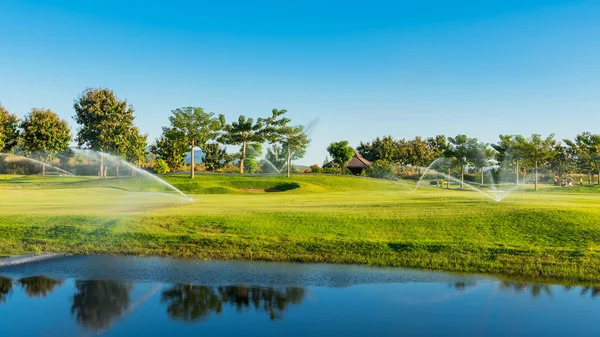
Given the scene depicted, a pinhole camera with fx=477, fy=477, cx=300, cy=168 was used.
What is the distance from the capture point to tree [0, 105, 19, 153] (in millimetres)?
79425

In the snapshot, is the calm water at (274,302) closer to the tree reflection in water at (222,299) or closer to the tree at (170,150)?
the tree reflection in water at (222,299)

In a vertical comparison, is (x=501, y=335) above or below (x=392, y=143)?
below

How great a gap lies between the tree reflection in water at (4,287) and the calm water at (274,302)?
3 cm

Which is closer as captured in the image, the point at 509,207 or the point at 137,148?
the point at 509,207

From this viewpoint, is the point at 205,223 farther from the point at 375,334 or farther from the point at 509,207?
the point at 509,207

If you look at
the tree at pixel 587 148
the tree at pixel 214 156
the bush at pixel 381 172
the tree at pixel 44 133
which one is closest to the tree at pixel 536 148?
the tree at pixel 587 148

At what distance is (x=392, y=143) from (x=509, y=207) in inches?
3765

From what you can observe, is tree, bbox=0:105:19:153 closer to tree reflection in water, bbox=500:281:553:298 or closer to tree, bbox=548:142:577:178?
tree reflection in water, bbox=500:281:553:298

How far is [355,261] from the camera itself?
18719 mm

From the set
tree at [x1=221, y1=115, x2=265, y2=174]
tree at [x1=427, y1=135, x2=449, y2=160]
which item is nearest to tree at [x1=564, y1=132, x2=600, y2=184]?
tree at [x1=427, y1=135, x2=449, y2=160]

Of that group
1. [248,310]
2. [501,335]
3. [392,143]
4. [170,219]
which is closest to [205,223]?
[170,219]

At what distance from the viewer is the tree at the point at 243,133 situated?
86150 mm

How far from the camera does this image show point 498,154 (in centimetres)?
7606

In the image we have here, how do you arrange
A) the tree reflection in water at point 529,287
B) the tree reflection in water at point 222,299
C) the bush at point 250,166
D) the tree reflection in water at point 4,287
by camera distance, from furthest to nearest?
the bush at point 250,166, the tree reflection in water at point 529,287, the tree reflection in water at point 4,287, the tree reflection in water at point 222,299
